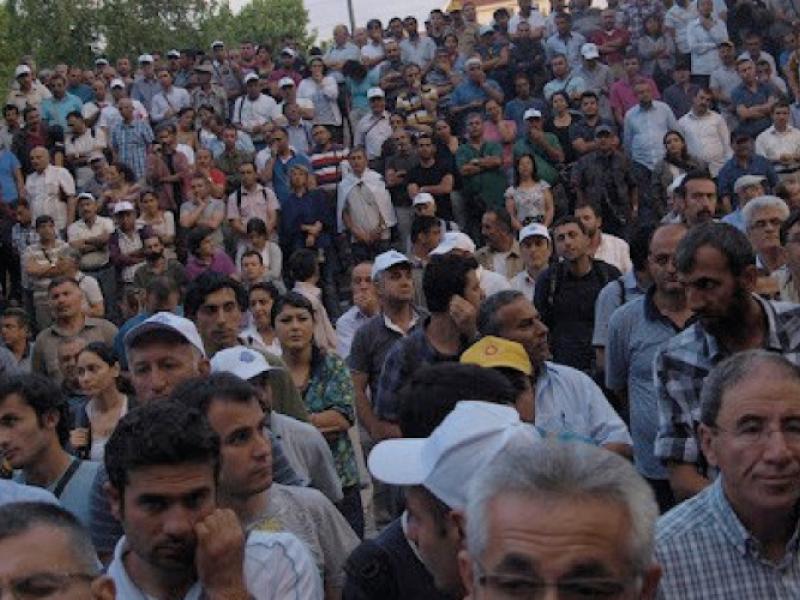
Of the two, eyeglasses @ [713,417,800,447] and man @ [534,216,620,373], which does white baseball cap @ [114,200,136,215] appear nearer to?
man @ [534,216,620,373]

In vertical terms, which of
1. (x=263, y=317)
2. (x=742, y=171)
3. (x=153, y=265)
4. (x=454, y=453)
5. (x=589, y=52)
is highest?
(x=589, y=52)

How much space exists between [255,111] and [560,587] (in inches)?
718

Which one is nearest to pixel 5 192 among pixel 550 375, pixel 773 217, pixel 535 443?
pixel 773 217

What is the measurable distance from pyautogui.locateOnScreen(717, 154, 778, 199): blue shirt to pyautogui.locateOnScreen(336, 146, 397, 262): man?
3.55 meters

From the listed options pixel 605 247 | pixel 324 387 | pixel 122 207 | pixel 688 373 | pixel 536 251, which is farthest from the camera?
pixel 122 207

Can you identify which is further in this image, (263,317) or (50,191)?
(50,191)

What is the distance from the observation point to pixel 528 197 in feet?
50.6

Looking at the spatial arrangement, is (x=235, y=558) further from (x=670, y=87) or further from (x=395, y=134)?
(x=670, y=87)

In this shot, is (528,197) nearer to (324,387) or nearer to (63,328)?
(63,328)

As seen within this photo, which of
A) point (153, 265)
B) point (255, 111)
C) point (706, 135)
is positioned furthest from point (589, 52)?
point (153, 265)

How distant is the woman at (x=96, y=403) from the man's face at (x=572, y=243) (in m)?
2.95

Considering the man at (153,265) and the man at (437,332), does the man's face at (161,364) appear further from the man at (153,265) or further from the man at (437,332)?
the man at (153,265)

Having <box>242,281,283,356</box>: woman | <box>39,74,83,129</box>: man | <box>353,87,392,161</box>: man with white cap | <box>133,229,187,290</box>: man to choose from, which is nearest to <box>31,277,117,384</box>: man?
<box>242,281,283,356</box>: woman

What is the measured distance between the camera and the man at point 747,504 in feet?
11.9
